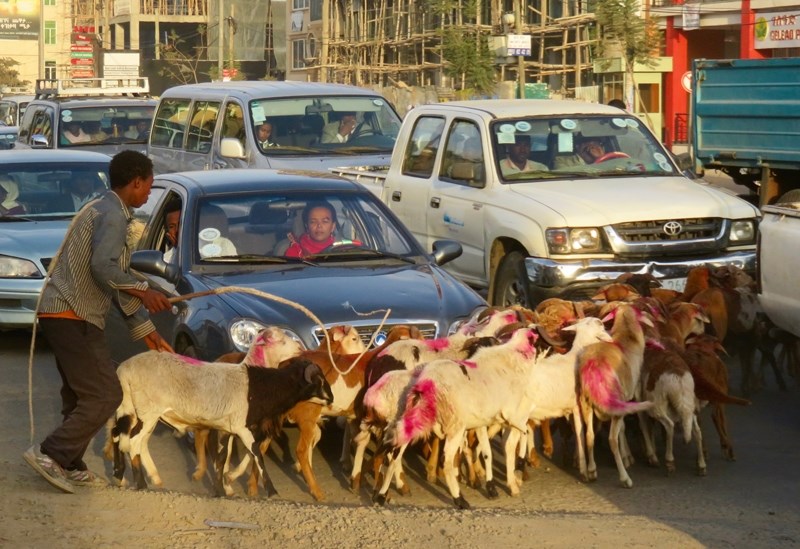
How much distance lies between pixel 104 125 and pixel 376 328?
14.6 m

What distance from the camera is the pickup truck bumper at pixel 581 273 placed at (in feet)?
33.9

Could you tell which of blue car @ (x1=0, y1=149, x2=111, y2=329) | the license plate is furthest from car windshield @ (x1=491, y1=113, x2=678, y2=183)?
blue car @ (x1=0, y1=149, x2=111, y2=329)

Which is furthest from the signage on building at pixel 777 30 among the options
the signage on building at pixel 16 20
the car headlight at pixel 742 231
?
the signage on building at pixel 16 20

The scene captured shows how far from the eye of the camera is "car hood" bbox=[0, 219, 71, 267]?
12.0m

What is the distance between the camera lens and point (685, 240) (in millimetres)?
10781

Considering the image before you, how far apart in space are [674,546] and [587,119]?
21.9 ft

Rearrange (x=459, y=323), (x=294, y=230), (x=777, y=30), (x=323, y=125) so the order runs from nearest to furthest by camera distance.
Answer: (x=459, y=323), (x=294, y=230), (x=323, y=125), (x=777, y=30)

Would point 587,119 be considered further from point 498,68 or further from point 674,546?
point 498,68

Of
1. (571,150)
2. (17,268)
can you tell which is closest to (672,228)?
(571,150)

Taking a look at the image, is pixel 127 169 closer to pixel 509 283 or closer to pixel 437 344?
pixel 437 344

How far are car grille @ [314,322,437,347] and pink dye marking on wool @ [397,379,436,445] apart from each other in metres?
1.27

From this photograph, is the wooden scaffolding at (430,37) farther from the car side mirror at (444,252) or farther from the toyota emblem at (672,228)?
the car side mirror at (444,252)

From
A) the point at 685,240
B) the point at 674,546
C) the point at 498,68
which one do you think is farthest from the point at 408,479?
the point at 498,68

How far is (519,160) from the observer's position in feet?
38.7
